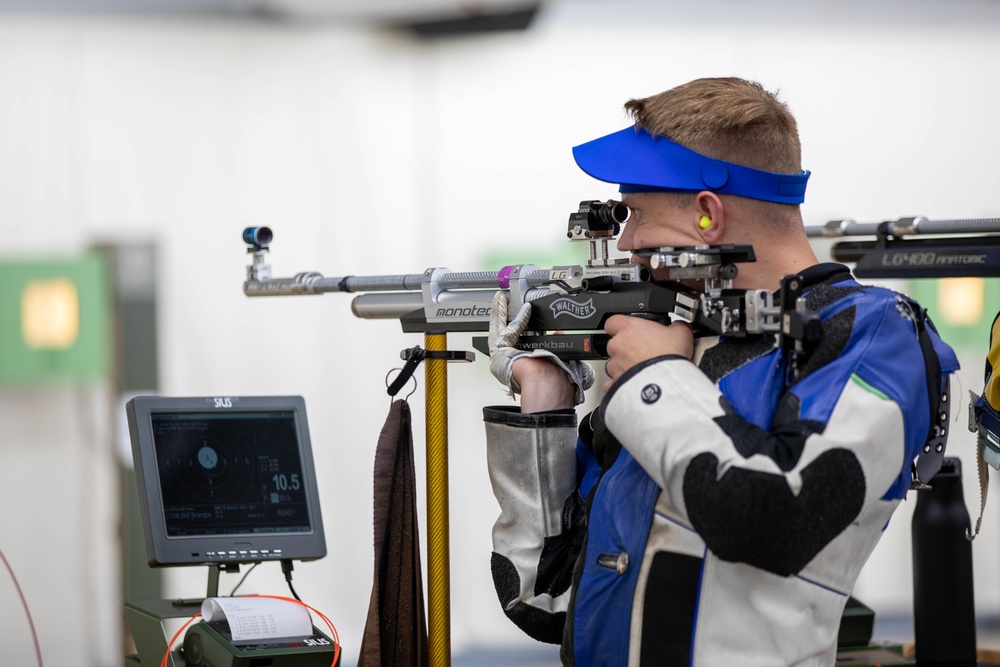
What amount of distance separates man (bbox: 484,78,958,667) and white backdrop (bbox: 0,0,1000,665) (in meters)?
1.73

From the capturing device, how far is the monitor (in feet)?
6.04

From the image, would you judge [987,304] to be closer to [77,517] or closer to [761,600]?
[761,600]

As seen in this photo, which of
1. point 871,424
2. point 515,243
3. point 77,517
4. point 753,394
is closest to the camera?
point 871,424

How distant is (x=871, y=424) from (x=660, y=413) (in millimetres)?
224

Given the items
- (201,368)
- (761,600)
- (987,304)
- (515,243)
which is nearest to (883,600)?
(987,304)

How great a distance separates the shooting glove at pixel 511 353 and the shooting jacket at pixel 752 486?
0.13m

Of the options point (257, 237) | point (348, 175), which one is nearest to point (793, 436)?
point (257, 237)

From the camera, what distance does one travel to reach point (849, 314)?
1.29 metres

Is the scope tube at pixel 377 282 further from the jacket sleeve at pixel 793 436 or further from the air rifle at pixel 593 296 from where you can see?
the jacket sleeve at pixel 793 436

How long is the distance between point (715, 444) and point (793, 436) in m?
0.09

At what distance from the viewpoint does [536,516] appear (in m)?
1.58

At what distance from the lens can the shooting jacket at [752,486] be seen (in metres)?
1.19

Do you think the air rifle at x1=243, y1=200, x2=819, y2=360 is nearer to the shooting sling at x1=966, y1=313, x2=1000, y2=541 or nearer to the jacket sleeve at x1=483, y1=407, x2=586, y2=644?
the jacket sleeve at x1=483, y1=407, x2=586, y2=644

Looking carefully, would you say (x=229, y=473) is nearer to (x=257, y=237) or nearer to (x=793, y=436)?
(x=257, y=237)
